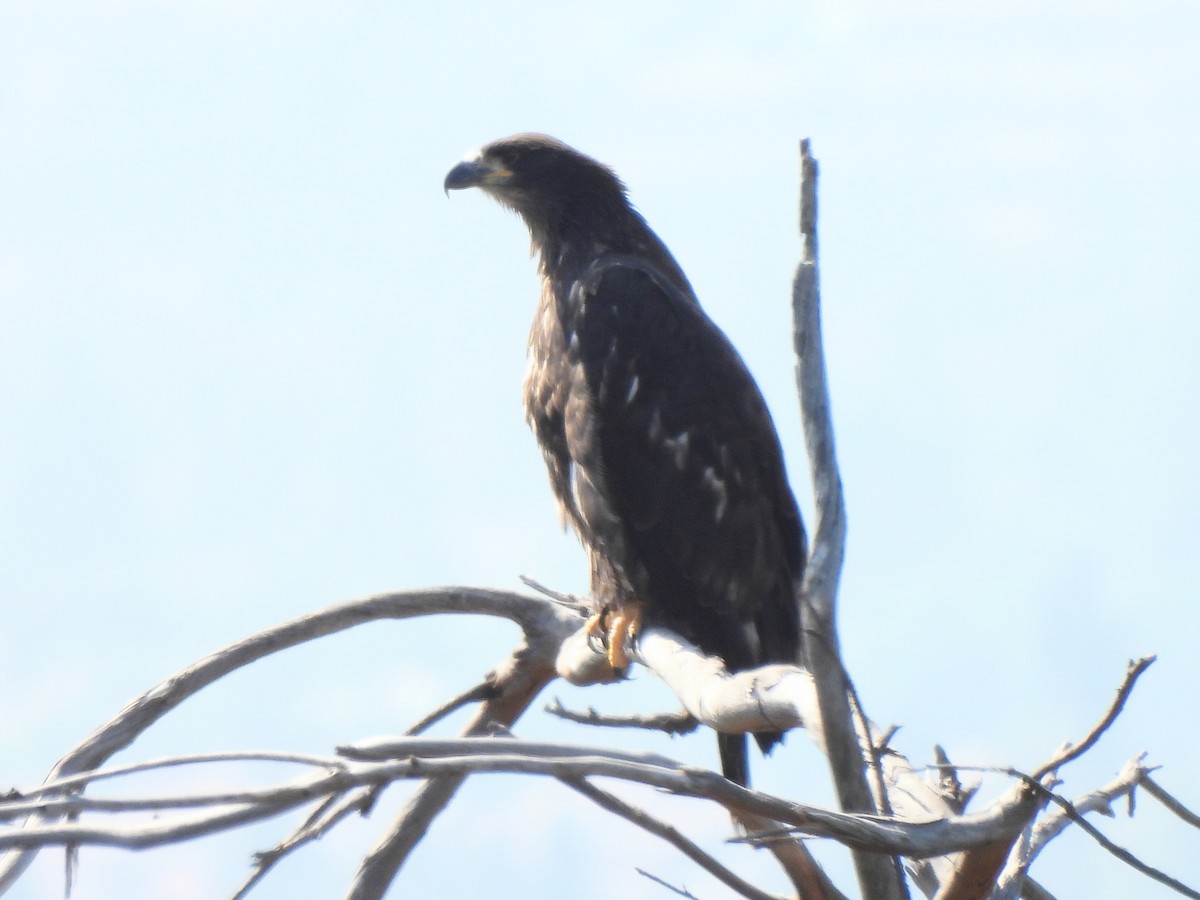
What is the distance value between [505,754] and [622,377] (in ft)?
10.3

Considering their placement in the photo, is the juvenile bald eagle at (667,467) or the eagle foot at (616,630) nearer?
the eagle foot at (616,630)

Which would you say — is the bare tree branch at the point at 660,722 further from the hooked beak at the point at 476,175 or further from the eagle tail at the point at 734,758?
the hooked beak at the point at 476,175

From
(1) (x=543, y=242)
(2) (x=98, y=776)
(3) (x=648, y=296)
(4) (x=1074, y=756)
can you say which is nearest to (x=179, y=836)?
(2) (x=98, y=776)

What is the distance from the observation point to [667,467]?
5113mm

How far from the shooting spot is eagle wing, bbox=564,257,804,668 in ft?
16.6

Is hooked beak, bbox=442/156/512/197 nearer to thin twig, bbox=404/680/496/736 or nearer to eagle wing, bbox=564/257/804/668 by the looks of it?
eagle wing, bbox=564/257/804/668

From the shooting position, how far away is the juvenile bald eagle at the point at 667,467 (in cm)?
505

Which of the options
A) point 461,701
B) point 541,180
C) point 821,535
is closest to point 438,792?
point 461,701

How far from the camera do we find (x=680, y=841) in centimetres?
321

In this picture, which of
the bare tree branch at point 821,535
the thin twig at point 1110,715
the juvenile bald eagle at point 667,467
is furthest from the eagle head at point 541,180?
the thin twig at point 1110,715

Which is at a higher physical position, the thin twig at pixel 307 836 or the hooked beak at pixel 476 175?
the hooked beak at pixel 476 175

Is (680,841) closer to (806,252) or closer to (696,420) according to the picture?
(806,252)

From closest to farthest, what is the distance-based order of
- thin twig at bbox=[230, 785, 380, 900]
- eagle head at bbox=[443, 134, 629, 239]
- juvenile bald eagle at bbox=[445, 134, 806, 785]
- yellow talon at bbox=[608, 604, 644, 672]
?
thin twig at bbox=[230, 785, 380, 900] < yellow talon at bbox=[608, 604, 644, 672] < juvenile bald eagle at bbox=[445, 134, 806, 785] < eagle head at bbox=[443, 134, 629, 239]

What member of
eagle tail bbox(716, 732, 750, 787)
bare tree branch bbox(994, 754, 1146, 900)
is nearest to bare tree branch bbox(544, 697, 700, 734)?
eagle tail bbox(716, 732, 750, 787)
